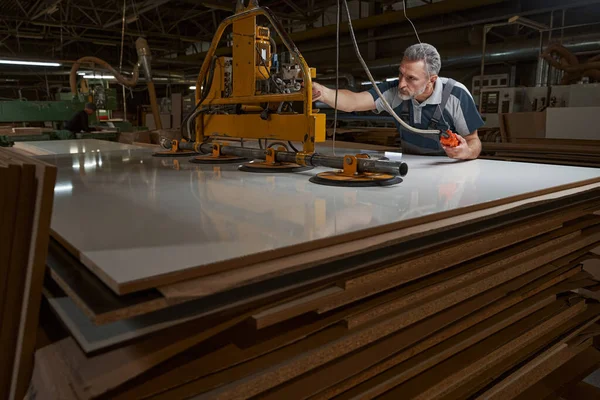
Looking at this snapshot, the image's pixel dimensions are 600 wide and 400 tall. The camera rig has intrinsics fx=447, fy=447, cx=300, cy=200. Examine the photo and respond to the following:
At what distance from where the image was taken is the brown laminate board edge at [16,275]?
756 millimetres

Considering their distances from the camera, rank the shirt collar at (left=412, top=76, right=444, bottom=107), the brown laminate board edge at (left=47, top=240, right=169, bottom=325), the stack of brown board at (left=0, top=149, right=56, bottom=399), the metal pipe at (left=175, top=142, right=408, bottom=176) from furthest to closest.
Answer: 1. the shirt collar at (left=412, top=76, right=444, bottom=107)
2. the metal pipe at (left=175, top=142, right=408, bottom=176)
3. the stack of brown board at (left=0, top=149, right=56, bottom=399)
4. the brown laminate board edge at (left=47, top=240, right=169, bottom=325)

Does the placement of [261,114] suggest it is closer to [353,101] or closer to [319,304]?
[353,101]

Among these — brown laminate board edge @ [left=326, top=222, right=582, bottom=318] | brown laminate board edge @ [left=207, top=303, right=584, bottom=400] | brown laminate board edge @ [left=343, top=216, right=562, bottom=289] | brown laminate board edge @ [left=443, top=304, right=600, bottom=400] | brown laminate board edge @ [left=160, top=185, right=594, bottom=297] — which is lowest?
brown laminate board edge @ [left=443, top=304, right=600, bottom=400]

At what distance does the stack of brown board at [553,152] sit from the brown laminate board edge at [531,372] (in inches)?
71.8

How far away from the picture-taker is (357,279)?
34.9 inches

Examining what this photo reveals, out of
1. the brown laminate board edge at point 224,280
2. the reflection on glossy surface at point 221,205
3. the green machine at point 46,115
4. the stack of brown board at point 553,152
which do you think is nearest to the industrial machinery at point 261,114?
the reflection on glossy surface at point 221,205

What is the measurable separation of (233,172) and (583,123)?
3.17 meters

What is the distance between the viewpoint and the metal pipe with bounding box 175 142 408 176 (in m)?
1.44

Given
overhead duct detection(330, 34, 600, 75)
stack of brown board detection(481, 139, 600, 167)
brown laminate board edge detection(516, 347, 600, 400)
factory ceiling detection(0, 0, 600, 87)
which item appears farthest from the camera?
factory ceiling detection(0, 0, 600, 87)

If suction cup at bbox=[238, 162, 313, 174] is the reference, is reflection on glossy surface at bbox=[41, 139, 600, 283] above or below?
below

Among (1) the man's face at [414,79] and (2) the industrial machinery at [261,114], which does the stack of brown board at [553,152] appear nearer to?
(1) the man's face at [414,79]

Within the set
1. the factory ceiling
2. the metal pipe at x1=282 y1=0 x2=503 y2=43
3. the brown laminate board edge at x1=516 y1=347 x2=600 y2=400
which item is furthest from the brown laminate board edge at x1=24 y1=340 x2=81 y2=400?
the metal pipe at x1=282 y1=0 x2=503 y2=43

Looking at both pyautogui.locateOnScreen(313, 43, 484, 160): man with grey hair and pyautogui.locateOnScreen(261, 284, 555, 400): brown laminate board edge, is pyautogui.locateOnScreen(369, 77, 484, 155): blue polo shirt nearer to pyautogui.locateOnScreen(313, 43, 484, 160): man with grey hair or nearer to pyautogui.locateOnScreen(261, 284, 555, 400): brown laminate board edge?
pyautogui.locateOnScreen(313, 43, 484, 160): man with grey hair

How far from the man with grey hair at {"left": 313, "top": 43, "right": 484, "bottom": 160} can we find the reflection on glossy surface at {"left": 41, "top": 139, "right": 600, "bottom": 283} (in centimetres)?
50
